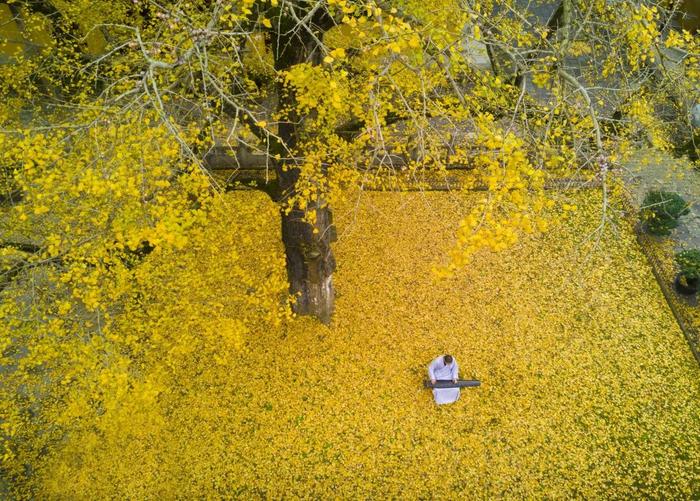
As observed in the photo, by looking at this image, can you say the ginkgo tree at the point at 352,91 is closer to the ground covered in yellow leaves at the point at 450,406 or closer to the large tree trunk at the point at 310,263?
the large tree trunk at the point at 310,263

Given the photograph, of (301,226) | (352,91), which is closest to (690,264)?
(352,91)

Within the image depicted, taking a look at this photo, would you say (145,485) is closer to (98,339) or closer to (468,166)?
(98,339)

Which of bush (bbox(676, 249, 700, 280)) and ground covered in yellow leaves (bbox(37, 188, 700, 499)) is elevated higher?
bush (bbox(676, 249, 700, 280))

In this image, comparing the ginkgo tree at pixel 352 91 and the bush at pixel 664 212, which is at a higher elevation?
the ginkgo tree at pixel 352 91

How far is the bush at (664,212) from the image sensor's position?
398 inches

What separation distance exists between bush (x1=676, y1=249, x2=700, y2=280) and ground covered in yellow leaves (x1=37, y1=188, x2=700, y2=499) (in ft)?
2.16

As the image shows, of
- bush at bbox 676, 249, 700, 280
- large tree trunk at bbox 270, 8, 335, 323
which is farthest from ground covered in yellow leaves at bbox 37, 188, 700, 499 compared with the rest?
bush at bbox 676, 249, 700, 280

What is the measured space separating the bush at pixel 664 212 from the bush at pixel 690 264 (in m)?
0.89

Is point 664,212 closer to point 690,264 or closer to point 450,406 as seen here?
point 690,264

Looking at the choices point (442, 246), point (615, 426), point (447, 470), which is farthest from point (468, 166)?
point (447, 470)

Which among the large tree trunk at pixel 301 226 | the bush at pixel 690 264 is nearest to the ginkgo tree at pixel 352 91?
the large tree trunk at pixel 301 226

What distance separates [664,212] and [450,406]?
265 inches

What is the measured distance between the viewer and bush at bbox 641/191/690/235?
10.1 metres

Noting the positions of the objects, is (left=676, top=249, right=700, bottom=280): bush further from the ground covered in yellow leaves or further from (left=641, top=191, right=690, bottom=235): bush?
(left=641, top=191, right=690, bottom=235): bush
